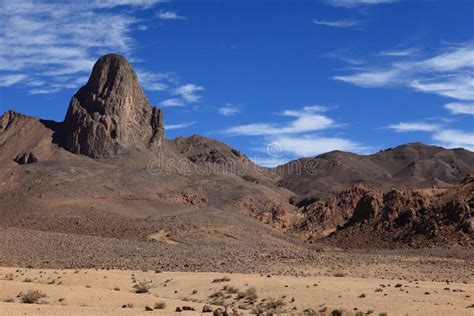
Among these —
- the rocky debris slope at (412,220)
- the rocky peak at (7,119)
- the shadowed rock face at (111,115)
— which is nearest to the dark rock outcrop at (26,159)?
the shadowed rock face at (111,115)

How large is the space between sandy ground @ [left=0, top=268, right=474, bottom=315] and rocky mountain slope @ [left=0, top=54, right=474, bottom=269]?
8.98m

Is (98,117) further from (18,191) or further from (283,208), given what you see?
(283,208)

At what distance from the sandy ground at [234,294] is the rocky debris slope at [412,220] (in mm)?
28294

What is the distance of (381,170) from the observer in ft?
571

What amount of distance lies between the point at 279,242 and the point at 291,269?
30602mm

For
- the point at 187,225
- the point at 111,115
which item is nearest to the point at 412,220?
the point at 187,225

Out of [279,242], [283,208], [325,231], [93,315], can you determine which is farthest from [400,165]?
[93,315]

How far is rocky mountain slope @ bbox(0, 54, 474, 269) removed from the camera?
174ft

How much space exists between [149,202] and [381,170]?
103007 millimetres

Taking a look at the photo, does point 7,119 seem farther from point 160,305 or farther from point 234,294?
point 160,305

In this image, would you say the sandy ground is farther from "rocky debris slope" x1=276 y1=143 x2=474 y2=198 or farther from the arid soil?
"rocky debris slope" x1=276 y1=143 x2=474 y2=198

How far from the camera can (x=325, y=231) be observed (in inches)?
3236

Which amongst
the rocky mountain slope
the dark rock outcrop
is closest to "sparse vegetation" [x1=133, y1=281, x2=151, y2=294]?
the rocky mountain slope

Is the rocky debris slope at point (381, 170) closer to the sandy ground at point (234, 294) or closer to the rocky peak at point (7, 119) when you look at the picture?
the rocky peak at point (7, 119)
